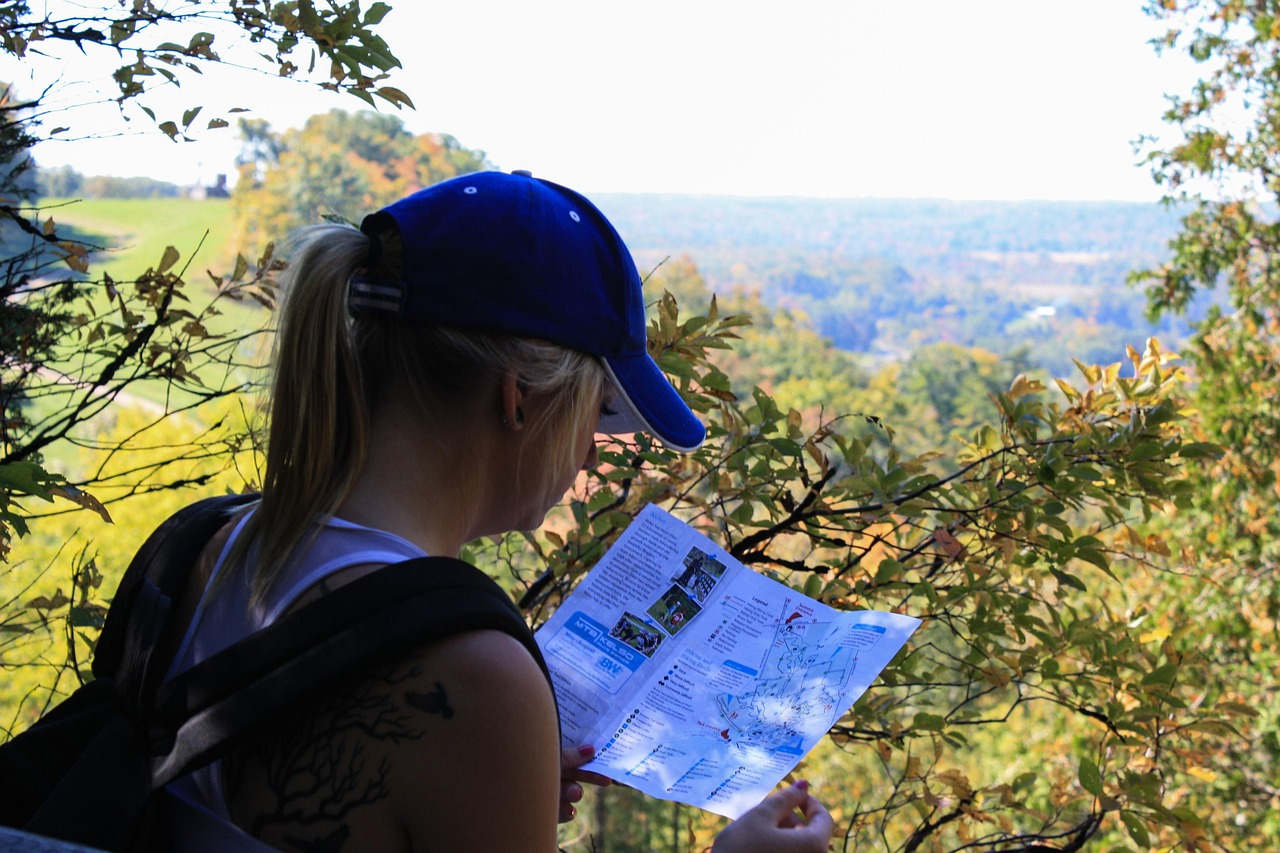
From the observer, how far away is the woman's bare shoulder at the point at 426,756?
794mm

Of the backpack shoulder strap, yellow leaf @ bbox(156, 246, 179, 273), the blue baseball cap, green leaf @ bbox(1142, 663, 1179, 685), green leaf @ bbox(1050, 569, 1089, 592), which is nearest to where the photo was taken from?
the backpack shoulder strap

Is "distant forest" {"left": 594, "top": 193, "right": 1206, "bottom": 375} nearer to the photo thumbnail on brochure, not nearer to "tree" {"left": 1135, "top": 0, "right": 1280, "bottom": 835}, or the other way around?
"tree" {"left": 1135, "top": 0, "right": 1280, "bottom": 835}

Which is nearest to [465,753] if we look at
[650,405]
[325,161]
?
[650,405]

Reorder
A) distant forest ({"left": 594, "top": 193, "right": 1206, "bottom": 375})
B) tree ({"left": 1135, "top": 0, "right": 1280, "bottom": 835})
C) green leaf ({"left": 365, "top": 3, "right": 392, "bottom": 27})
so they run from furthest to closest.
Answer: distant forest ({"left": 594, "top": 193, "right": 1206, "bottom": 375}) < tree ({"left": 1135, "top": 0, "right": 1280, "bottom": 835}) < green leaf ({"left": 365, "top": 3, "right": 392, "bottom": 27})

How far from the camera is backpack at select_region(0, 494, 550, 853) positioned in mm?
790

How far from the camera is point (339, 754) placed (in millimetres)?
804

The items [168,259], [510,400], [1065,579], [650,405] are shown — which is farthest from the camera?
[168,259]

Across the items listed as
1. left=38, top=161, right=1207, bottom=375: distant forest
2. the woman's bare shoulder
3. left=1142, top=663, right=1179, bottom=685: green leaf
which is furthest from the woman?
left=38, top=161, right=1207, bottom=375: distant forest

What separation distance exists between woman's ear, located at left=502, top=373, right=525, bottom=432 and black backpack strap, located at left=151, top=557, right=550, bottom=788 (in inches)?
9.4

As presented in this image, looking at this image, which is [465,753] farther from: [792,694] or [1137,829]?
[1137,829]

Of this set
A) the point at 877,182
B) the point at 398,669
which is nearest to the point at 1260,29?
the point at 398,669

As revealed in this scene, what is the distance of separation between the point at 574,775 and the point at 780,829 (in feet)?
0.91

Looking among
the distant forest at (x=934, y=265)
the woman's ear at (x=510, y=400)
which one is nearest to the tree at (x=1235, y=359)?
the woman's ear at (x=510, y=400)

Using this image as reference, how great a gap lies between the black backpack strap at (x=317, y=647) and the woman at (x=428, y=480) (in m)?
0.03
